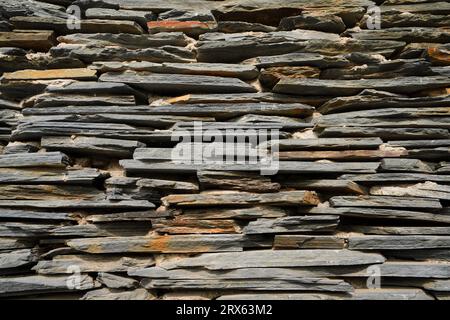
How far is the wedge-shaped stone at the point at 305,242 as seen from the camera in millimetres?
2045

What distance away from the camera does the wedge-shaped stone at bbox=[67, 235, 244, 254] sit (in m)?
2.06

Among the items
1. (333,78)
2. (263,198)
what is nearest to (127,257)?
(263,198)

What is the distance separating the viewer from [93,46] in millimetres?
2535

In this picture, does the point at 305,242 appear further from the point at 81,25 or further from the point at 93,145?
the point at 81,25

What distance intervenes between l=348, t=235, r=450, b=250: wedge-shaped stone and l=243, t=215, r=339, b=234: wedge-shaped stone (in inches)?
5.9

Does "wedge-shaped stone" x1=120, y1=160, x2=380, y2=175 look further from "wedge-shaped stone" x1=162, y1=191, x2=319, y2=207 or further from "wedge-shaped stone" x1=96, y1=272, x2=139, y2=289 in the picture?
"wedge-shaped stone" x1=96, y1=272, x2=139, y2=289

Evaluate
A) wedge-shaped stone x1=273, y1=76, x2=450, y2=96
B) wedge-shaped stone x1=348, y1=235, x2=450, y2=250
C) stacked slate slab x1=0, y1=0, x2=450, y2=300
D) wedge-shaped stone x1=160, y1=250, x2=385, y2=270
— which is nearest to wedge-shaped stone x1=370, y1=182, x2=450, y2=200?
stacked slate slab x1=0, y1=0, x2=450, y2=300

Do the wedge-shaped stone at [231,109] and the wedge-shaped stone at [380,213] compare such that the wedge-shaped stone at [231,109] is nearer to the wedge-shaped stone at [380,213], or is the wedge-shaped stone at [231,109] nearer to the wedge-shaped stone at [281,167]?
the wedge-shaped stone at [281,167]

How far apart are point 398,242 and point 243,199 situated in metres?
0.86

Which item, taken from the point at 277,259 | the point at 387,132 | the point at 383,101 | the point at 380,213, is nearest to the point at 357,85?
the point at 383,101

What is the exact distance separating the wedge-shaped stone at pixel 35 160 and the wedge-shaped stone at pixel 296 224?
1.13 m

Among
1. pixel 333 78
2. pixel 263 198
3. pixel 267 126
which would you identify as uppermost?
pixel 333 78
